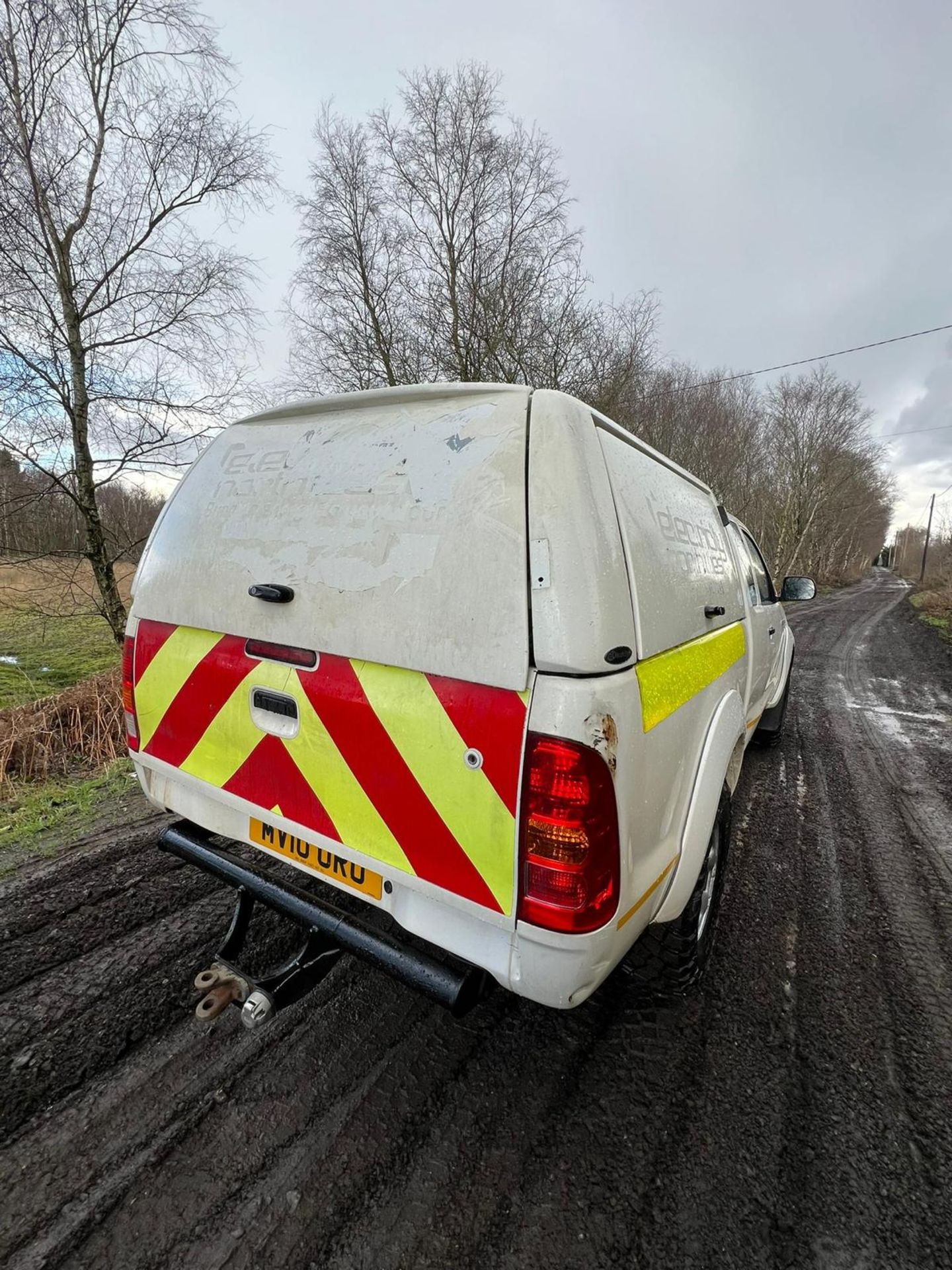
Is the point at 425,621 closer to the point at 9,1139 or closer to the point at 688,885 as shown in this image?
the point at 688,885

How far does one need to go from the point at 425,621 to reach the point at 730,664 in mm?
1599

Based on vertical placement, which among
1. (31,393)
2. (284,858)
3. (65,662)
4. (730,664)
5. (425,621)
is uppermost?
(31,393)

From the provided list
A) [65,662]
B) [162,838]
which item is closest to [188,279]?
[65,662]

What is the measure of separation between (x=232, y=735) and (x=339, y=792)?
46 cm

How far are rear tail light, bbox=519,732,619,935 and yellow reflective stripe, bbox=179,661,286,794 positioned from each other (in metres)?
0.80

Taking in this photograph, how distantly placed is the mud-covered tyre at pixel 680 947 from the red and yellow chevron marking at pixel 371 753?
2.63 feet

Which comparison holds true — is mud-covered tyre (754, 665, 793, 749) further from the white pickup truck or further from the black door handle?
the black door handle

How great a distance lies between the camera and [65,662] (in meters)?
9.91

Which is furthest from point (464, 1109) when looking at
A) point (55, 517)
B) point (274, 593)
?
point (55, 517)

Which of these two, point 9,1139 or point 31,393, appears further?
point 31,393

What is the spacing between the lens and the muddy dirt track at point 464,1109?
1.28 meters

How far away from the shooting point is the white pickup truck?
4.01 feet

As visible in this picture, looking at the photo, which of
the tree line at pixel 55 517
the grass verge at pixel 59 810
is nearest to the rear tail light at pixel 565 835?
the grass verge at pixel 59 810

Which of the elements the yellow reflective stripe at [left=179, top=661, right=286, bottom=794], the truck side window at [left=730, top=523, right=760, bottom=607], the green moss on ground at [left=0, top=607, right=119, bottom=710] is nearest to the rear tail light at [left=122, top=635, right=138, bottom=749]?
the yellow reflective stripe at [left=179, top=661, right=286, bottom=794]
